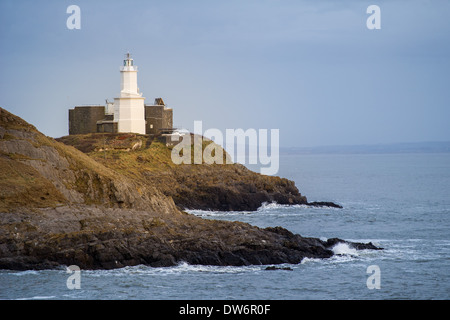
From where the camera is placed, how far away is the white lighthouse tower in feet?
281

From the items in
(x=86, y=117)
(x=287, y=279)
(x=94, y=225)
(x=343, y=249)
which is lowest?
(x=287, y=279)

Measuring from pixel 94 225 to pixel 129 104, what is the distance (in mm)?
48648

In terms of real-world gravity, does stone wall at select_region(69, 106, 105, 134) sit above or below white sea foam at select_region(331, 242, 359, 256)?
above

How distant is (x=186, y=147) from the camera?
8575 centimetres

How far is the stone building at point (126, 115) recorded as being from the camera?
86.2 metres

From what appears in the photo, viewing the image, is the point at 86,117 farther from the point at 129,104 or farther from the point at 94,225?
the point at 94,225

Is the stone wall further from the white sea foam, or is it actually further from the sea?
the white sea foam

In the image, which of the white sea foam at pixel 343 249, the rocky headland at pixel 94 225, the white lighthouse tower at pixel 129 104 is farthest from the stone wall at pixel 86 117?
the white sea foam at pixel 343 249

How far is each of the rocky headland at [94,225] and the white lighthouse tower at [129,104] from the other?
34757mm

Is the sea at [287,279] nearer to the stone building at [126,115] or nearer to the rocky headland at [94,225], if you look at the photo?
the rocky headland at [94,225]

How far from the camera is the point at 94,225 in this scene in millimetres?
39125

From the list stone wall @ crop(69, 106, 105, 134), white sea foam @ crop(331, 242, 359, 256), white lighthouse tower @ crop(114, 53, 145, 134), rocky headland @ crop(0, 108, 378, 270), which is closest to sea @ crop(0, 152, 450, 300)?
white sea foam @ crop(331, 242, 359, 256)

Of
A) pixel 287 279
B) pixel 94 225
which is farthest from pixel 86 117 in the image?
pixel 287 279

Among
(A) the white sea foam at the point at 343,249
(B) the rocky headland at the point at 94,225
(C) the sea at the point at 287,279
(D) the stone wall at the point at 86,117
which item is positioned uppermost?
(D) the stone wall at the point at 86,117
